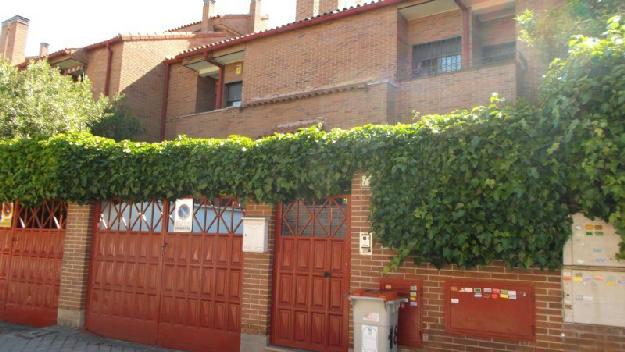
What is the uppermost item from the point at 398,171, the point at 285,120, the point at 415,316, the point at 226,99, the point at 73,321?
the point at 226,99

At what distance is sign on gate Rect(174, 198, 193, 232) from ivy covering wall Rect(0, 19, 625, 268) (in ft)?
1.96

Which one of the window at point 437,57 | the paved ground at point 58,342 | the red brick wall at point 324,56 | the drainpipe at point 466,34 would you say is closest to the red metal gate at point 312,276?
the paved ground at point 58,342

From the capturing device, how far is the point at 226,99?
16.8 meters

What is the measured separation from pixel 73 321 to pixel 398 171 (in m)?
6.64

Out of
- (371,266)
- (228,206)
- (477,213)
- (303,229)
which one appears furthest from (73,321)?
(477,213)

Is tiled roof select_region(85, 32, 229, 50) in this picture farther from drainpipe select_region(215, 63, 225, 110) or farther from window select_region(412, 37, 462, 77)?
window select_region(412, 37, 462, 77)

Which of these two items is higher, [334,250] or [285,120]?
[285,120]

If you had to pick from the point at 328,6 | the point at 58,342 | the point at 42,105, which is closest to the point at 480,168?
the point at 58,342

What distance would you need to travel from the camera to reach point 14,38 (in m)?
23.3

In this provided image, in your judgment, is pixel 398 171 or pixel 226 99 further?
pixel 226 99

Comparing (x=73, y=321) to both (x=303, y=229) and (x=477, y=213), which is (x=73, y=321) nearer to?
(x=303, y=229)

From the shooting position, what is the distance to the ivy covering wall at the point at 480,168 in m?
4.75

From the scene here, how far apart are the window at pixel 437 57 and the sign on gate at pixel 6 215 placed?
9.83m

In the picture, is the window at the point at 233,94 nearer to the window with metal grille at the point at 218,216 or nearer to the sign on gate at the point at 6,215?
the sign on gate at the point at 6,215
